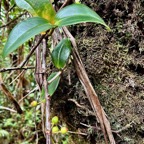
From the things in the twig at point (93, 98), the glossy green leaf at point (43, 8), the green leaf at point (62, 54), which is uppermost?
the glossy green leaf at point (43, 8)

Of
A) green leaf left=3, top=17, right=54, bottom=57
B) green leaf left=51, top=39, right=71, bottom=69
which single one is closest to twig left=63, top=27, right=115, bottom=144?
green leaf left=51, top=39, right=71, bottom=69

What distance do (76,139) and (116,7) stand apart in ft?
1.20

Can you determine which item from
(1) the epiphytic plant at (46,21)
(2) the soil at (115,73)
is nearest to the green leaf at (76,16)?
(1) the epiphytic plant at (46,21)

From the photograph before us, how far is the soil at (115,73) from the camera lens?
57cm

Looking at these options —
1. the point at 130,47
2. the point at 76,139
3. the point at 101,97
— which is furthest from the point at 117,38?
the point at 76,139

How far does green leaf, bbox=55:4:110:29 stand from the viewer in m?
0.49

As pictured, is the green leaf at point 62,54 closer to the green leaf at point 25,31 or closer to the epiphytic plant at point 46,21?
the epiphytic plant at point 46,21

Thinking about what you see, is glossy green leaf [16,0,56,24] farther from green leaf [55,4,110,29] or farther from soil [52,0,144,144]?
Answer: soil [52,0,144,144]

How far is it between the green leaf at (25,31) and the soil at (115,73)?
0.17 meters

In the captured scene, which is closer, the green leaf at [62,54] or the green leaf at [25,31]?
the green leaf at [25,31]

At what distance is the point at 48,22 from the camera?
1.73 ft

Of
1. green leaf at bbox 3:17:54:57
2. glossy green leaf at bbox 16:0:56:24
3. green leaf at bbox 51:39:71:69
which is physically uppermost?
glossy green leaf at bbox 16:0:56:24

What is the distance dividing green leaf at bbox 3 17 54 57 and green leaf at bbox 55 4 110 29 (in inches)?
1.2

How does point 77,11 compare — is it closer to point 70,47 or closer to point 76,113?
point 70,47
